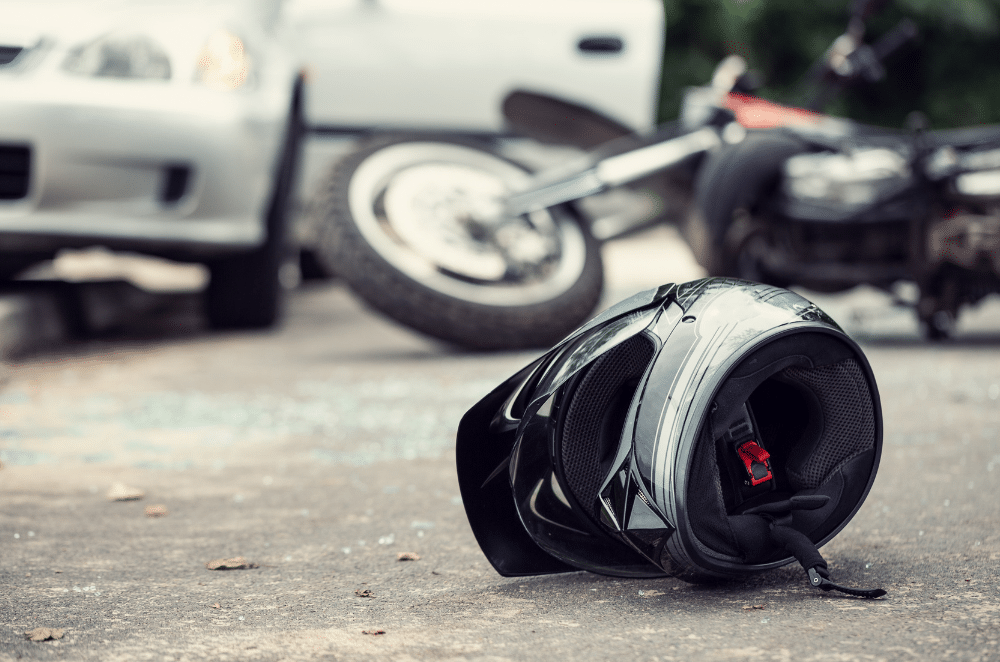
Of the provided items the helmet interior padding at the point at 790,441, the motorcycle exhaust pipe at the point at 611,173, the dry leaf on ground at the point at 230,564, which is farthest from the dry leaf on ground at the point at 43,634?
the motorcycle exhaust pipe at the point at 611,173

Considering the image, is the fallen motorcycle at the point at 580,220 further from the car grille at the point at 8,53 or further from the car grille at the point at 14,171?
the car grille at the point at 8,53

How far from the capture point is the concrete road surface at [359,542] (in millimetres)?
1515

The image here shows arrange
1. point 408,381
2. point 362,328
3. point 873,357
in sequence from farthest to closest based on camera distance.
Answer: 1. point 362,328
2. point 873,357
3. point 408,381

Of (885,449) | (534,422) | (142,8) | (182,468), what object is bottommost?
(182,468)

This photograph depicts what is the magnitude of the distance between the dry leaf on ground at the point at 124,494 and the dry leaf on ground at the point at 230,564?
509mm

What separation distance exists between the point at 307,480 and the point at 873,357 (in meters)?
2.29

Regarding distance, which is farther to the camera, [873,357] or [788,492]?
[873,357]

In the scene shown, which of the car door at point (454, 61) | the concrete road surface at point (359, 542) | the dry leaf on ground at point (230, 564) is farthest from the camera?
the car door at point (454, 61)

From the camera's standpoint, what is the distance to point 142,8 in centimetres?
397

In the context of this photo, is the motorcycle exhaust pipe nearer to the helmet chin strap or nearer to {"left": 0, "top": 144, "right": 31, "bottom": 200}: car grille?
{"left": 0, "top": 144, "right": 31, "bottom": 200}: car grille

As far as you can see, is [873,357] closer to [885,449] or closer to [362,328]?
[885,449]

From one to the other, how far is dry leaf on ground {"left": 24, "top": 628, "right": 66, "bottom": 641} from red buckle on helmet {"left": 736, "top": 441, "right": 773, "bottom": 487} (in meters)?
0.99

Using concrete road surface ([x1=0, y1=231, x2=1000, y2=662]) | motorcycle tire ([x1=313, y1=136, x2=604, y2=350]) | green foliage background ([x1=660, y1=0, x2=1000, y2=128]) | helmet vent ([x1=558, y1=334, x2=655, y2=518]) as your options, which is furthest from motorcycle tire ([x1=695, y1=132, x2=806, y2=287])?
green foliage background ([x1=660, y1=0, x2=1000, y2=128])

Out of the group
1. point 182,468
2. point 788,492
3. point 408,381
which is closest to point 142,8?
point 408,381
